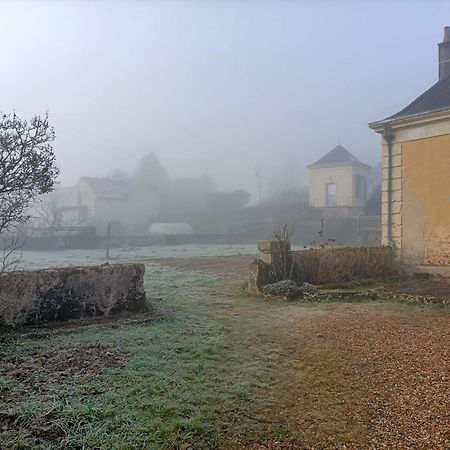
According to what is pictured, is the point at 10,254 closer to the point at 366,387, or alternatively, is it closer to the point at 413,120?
the point at 413,120

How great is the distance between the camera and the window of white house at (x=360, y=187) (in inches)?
1451

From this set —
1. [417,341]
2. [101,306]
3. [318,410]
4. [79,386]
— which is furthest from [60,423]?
[417,341]

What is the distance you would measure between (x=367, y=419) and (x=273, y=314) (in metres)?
3.77

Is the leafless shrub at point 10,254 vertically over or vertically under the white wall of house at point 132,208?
under

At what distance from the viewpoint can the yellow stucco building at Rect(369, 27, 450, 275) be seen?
34.0ft

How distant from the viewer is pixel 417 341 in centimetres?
531

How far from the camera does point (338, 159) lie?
3734 centimetres

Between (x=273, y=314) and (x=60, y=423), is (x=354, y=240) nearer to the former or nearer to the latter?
(x=273, y=314)

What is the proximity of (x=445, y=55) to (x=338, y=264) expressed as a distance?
26.2 feet

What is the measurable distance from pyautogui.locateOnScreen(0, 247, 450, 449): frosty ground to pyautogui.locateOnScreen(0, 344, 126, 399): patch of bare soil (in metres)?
0.01

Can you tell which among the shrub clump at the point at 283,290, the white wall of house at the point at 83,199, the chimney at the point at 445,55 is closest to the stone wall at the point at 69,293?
the shrub clump at the point at 283,290

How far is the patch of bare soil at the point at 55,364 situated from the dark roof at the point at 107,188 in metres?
45.0

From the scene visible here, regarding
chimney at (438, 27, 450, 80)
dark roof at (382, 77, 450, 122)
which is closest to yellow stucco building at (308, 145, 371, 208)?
chimney at (438, 27, 450, 80)

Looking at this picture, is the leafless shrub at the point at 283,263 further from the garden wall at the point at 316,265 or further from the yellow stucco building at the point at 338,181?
the yellow stucco building at the point at 338,181
